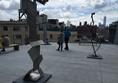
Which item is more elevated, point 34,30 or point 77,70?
point 34,30

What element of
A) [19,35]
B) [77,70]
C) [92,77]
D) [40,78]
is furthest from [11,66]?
[19,35]

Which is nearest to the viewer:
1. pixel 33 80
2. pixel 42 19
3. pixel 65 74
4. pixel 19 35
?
pixel 33 80

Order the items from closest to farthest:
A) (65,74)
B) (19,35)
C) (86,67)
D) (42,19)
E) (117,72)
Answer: (65,74)
(117,72)
(86,67)
(42,19)
(19,35)

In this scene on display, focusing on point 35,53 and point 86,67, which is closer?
point 35,53

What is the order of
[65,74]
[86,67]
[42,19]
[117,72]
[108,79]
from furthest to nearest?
[42,19], [86,67], [117,72], [65,74], [108,79]

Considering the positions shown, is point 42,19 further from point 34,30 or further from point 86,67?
point 34,30

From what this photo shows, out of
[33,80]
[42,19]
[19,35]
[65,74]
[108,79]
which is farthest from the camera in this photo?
[19,35]

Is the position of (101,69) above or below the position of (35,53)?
below

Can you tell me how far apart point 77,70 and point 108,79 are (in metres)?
1.30

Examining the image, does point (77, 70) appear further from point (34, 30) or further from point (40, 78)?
point (34, 30)

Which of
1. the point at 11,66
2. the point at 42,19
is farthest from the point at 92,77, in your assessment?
the point at 42,19

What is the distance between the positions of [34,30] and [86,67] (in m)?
2.79

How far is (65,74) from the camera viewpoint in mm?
5883

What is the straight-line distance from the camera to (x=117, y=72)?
6.40 meters
